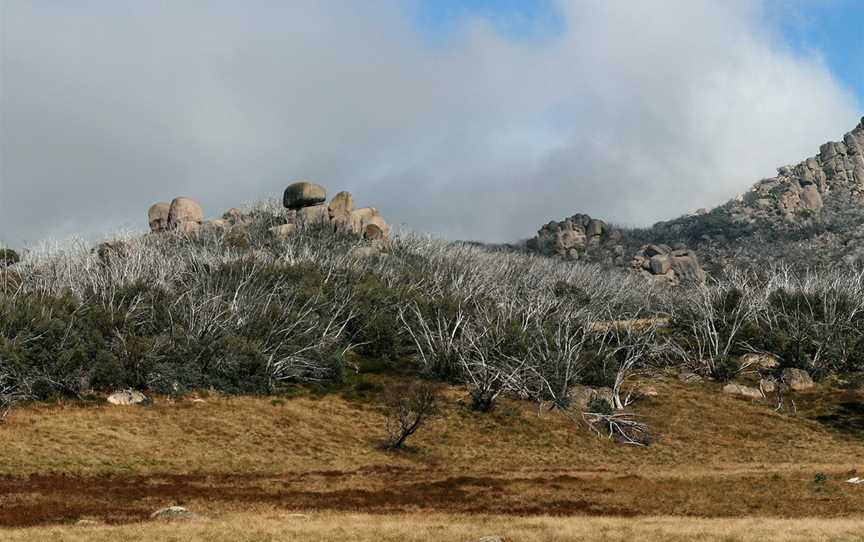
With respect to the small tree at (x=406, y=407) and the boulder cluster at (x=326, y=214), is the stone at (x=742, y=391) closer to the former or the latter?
the small tree at (x=406, y=407)

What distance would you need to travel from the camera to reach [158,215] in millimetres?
115375

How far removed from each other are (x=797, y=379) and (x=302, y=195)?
7464 centimetres

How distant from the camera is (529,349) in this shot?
6116cm

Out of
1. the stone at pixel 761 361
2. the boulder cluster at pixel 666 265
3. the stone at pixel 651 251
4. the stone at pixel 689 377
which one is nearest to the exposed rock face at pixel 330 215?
the stone at pixel 689 377

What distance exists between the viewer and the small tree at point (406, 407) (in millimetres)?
48969

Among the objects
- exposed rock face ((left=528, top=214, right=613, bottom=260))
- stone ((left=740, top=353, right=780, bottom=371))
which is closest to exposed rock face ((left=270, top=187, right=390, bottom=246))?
stone ((left=740, top=353, right=780, bottom=371))

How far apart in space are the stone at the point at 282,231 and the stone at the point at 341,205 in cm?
643

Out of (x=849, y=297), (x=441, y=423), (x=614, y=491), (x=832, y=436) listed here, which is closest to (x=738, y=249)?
(x=849, y=297)

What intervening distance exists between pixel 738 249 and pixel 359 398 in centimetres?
13463

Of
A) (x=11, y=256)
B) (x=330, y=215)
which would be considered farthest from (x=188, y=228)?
(x=11, y=256)

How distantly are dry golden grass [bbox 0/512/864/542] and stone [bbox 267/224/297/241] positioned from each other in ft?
266

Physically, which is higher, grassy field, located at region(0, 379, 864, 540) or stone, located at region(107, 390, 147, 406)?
stone, located at region(107, 390, 147, 406)

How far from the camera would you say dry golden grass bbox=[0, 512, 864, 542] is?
22250mm

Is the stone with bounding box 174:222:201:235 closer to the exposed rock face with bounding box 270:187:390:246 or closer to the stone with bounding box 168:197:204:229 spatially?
the stone with bounding box 168:197:204:229
